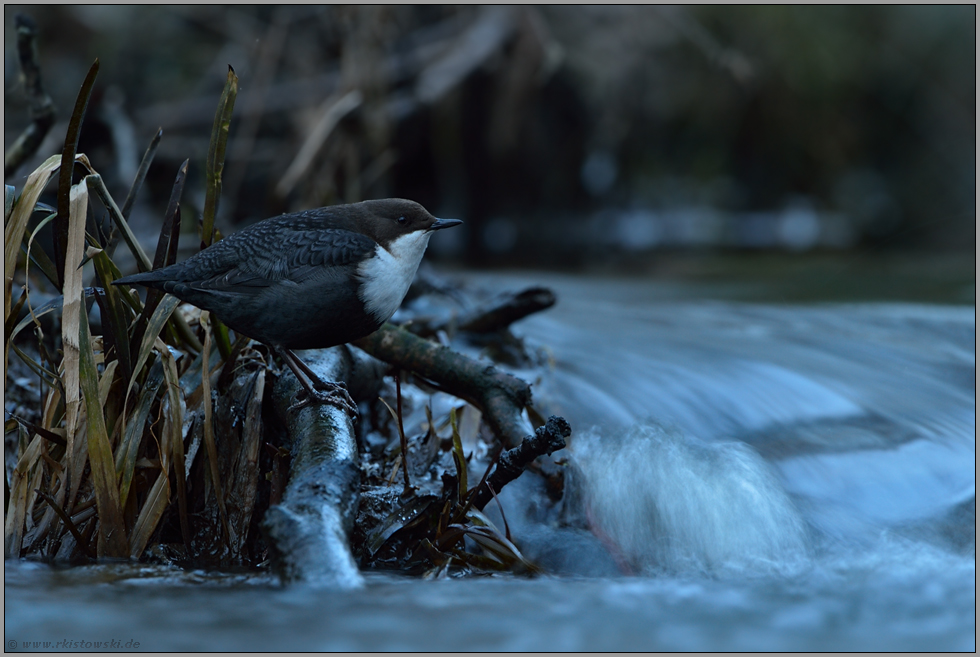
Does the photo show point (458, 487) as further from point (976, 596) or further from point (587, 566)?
point (976, 596)

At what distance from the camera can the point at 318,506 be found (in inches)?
76.2

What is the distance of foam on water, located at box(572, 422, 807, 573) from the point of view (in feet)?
8.60

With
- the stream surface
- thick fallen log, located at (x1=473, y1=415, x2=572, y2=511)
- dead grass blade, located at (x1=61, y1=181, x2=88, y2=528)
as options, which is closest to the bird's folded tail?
dead grass blade, located at (x1=61, y1=181, x2=88, y2=528)

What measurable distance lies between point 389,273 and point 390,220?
0.31 metres

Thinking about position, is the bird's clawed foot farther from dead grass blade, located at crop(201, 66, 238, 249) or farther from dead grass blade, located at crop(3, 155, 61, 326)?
dead grass blade, located at crop(3, 155, 61, 326)

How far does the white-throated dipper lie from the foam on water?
97cm

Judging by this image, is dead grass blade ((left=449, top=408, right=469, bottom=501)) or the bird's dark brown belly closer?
dead grass blade ((left=449, top=408, right=469, bottom=501))

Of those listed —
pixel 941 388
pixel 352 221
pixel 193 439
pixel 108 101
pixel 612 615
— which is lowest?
pixel 612 615

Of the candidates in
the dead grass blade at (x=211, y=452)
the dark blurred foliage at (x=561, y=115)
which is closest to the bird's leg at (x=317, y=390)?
the dead grass blade at (x=211, y=452)

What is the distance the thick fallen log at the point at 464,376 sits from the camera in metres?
2.84

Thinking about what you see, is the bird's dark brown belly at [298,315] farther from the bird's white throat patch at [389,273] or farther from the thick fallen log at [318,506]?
the thick fallen log at [318,506]

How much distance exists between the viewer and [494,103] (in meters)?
9.38

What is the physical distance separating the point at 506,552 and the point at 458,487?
245mm

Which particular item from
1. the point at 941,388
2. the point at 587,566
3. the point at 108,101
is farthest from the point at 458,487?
the point at 108,101
